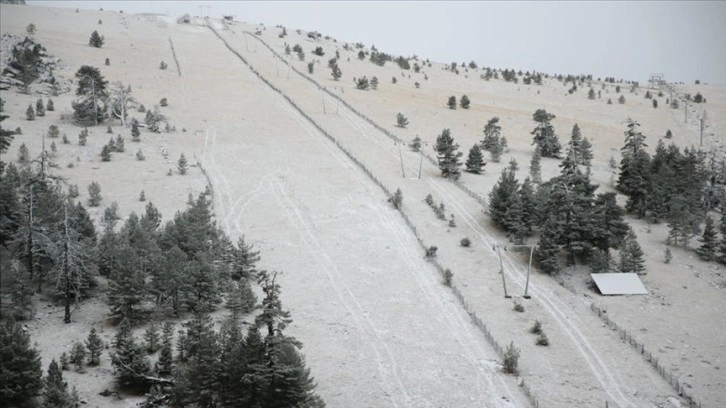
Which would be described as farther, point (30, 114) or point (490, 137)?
point (490, 137)

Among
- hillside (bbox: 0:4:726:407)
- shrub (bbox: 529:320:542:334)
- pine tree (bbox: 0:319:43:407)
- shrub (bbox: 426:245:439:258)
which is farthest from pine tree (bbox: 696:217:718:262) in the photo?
pine tree (bbox: 0:319:43:407)

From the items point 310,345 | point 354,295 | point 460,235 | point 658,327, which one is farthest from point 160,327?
point 658,327

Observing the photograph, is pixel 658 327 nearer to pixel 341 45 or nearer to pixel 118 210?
pixel 118 210

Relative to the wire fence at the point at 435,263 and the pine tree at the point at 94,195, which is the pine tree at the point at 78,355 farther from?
the wire fence at the point at 435,263

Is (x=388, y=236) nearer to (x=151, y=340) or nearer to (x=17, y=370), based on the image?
(x=151, y=340)

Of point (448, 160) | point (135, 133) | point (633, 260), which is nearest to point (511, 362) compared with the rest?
point (633, 260)
